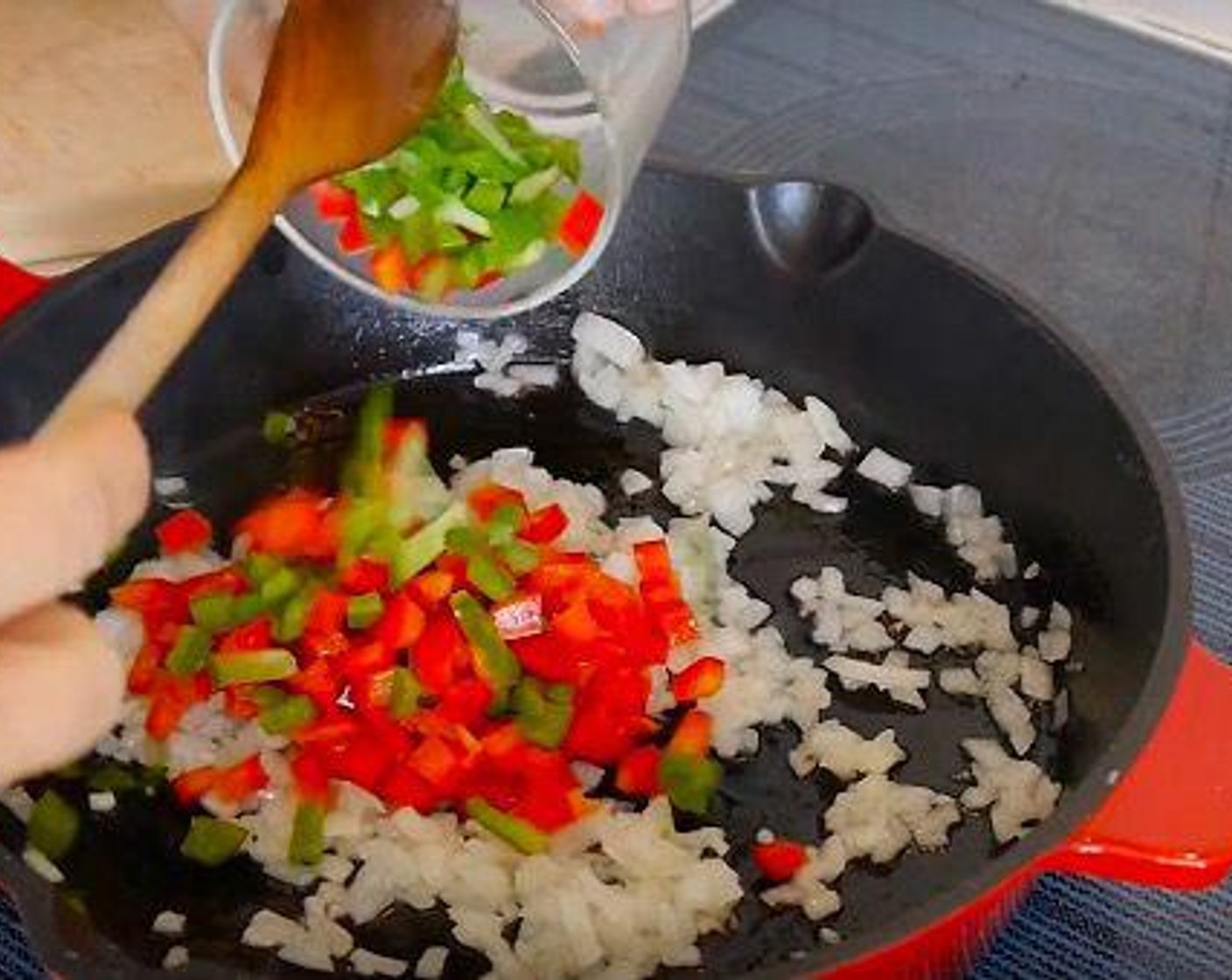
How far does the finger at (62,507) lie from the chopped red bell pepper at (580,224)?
50cm

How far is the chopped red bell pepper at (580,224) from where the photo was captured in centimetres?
114

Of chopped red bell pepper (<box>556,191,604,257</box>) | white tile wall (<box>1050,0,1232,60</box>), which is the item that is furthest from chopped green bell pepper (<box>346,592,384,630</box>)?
white tile wall (<box>1050,0,1232,60</box>)

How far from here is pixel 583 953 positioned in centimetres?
98

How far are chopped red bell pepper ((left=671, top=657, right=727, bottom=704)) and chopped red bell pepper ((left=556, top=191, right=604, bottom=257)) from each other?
0.77ft

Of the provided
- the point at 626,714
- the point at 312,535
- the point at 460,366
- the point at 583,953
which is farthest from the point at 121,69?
the point at 583,953

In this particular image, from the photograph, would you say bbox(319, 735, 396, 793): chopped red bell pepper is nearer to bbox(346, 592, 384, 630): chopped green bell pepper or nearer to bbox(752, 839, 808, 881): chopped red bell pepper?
bbox(346, 592, 384, 630): chopped green bell pepper

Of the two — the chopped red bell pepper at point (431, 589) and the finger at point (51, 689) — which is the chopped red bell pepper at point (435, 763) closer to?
the chopped red bell pepper at point (431, 589)

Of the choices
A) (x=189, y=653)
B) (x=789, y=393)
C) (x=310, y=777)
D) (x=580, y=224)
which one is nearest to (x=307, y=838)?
(x=310, y=777)

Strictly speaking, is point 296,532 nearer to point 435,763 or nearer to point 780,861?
point 435,763

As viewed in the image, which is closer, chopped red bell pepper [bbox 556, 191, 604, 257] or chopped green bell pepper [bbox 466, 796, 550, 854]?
chopped green bell pepper [bbox 466, 796, 550, 854]

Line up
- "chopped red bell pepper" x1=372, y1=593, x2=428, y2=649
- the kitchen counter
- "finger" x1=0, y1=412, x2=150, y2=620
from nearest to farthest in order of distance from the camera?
"finger" x1=0, y1=412, x2=150, y2=620, "chopped red bell pepper" x1=372, y1=593, x2=428, y2=649, the kitchen counter

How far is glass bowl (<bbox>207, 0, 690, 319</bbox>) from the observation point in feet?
3.43

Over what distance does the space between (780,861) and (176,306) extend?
396 millimetres

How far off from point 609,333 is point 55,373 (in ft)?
1.16
